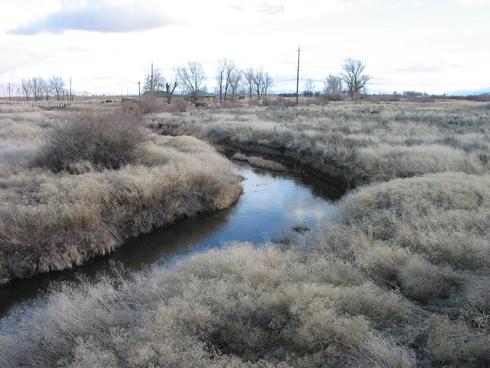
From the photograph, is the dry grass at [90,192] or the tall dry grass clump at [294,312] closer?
the tall dry grass clump at [294,312]

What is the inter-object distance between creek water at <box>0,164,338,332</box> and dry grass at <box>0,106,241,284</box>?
0.33m

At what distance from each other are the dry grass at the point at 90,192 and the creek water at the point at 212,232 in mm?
334

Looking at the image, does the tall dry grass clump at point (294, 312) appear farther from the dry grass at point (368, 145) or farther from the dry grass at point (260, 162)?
the dry grass at point (260, 162)

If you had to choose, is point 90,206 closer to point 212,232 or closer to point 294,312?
point 212,232

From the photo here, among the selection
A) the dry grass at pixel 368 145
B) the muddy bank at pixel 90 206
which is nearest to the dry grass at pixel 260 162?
the dry grass at pixel 368 145

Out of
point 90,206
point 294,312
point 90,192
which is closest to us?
point 294,312

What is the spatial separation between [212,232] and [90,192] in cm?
346

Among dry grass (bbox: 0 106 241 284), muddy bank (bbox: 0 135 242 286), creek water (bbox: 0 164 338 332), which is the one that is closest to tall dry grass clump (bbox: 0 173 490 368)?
creek water (bbox: 0 164 338 332)

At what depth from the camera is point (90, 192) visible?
11297 millimetres

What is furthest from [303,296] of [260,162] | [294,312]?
[260,162]

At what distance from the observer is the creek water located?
336 inches

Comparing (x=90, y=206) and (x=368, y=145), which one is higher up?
(x=368, y=145)

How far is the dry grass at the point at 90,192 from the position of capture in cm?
933

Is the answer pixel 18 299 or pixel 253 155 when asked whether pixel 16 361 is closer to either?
pixel 18 299
